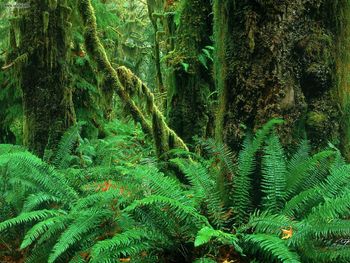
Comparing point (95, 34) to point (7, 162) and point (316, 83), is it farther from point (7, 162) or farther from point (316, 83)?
point (316, 83)

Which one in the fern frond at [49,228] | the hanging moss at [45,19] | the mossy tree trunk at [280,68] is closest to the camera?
the fern frond at [49,228]

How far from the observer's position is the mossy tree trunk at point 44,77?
672 centimetres

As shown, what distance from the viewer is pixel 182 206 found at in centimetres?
338

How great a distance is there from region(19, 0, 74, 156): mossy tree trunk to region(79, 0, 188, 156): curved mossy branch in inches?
16.2

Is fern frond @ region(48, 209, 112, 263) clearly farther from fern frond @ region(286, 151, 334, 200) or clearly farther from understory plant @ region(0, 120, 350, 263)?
fern frond @ region(286, 151, 334, 200)

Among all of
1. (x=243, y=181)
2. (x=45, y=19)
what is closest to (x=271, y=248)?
(x=243, y=181)

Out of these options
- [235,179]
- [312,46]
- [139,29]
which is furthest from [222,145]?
[139,29]

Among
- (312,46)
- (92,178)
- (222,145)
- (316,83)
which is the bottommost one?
(92,178)

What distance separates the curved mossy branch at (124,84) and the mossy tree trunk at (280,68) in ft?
9.17

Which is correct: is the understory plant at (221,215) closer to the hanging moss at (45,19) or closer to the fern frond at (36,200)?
the fern frond at (36,200)

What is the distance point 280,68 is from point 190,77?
4200 mm

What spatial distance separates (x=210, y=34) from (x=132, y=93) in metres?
1.95

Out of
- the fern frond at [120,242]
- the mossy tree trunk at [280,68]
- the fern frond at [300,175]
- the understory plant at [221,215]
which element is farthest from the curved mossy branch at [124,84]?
the fern frond at [120,242]

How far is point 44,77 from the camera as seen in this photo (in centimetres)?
675
